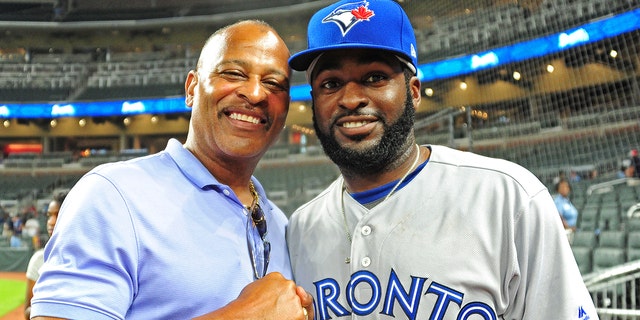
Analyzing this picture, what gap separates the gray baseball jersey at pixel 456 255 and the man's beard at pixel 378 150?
11 centimetres

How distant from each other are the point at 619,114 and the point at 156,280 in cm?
1462

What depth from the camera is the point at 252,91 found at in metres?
1.71

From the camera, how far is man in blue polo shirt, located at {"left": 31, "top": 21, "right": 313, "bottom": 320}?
1243 mm

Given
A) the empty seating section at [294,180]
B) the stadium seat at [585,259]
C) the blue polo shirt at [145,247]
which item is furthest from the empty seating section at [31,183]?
the blue polo shirt at [145,247]

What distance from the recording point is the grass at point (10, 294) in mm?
8882

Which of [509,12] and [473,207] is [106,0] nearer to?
[509,12]

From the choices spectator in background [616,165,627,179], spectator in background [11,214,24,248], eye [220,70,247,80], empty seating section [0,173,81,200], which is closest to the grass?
spectator in background [11,214,24,248]

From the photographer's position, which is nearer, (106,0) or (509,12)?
(509,12)

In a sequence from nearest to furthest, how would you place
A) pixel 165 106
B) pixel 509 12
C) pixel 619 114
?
pixel 619 114
pixel 509 12
pixel 165 106

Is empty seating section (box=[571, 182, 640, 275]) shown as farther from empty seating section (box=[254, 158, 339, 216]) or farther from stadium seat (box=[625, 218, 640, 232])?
empty seating section (box=[254, 158, 339, 216])

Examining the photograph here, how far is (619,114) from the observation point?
13398mm

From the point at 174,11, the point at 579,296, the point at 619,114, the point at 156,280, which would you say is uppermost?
the point at 174,11

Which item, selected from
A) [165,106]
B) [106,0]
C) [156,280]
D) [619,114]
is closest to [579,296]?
[156,280]

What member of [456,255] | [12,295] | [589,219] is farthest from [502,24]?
[456,255]
